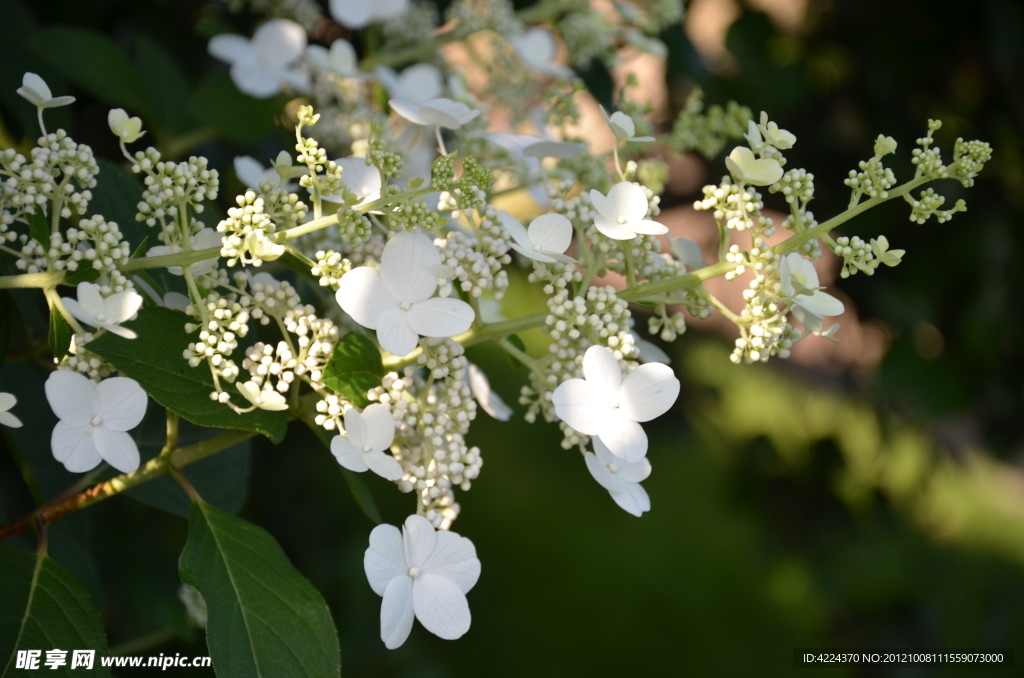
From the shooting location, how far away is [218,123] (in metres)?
1.10

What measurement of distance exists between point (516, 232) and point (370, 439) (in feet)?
0.61

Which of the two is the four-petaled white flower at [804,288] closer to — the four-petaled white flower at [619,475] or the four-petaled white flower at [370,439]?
the four-petaled white flower at [619,475]

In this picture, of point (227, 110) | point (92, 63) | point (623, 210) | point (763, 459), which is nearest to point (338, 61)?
point (227, 110)

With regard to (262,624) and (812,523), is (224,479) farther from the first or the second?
(812,523)

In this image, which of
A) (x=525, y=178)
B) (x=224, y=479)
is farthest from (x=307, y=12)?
(x=224, y=479)

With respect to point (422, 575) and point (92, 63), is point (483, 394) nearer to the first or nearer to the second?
point (422, 575)

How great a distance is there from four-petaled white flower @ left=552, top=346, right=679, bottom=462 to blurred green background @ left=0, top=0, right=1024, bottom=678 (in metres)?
0.43

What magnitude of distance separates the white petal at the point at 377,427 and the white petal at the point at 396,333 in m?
0.05

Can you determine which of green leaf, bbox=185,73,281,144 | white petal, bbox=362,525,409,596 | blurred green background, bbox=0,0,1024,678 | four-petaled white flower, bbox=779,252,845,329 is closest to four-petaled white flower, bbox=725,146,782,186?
four-petaled white flower, bbox=779,252,845,329

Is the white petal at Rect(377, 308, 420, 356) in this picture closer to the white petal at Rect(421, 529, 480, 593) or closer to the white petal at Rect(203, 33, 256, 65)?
the white petal at Rect(421, 529, 480, 593)

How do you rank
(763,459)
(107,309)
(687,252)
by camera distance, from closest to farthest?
1. (107,309)
2. (687,252)
3. (763,459)

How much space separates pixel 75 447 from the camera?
0.54 meters

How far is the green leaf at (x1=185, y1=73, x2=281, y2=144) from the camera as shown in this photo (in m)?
1.10

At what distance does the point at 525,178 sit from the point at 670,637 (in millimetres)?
2449
